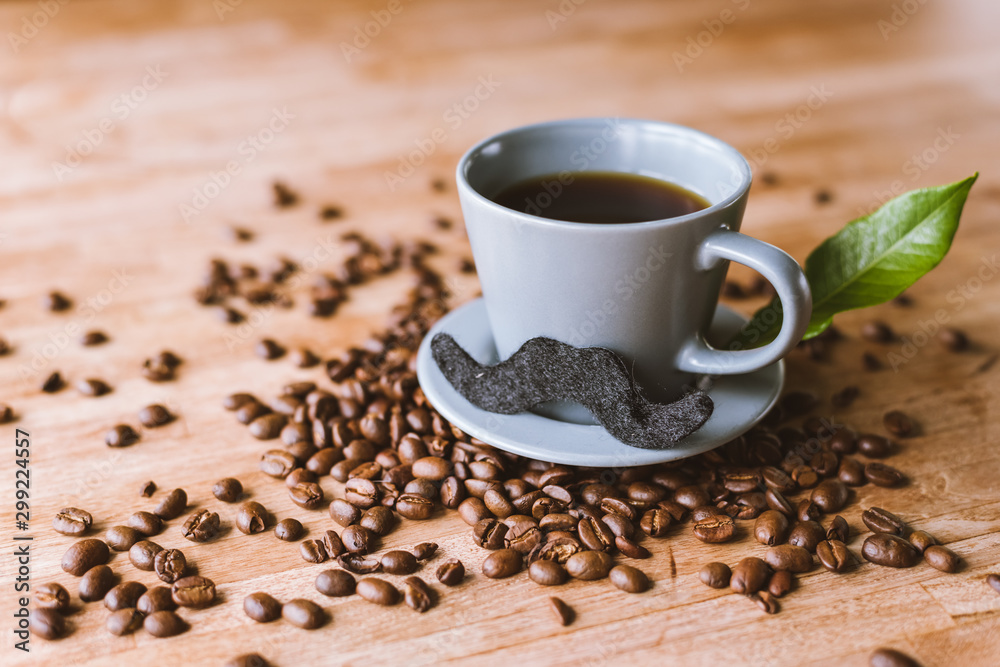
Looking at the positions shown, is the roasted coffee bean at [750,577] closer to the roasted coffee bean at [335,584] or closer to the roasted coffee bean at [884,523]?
the roasted coffee bean at [884,523]

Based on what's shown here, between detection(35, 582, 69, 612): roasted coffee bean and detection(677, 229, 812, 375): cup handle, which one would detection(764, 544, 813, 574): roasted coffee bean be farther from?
detection(35, 582, 69, 612): roasted coffee bean

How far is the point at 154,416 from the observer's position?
1104 mm

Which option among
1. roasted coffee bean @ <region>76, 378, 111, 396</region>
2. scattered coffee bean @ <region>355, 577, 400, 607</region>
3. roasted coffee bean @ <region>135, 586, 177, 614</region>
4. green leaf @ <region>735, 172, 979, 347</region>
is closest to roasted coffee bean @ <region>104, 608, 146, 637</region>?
roasted coffee bean @ <region>135, 586, 177, 614</region>

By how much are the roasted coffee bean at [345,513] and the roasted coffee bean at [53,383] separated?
52 centimetres

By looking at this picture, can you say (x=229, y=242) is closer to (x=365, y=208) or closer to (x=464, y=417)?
(x=365, y=208)

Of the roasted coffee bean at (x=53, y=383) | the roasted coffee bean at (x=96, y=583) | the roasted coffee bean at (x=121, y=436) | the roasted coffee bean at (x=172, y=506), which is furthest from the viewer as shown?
the roasted coffee bean at (x=53, y=383)

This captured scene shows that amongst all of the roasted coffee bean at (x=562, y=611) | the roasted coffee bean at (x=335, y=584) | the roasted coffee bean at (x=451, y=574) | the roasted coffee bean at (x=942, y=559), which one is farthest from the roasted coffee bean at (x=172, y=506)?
the roasted coffee bean at (x=942, y=559)

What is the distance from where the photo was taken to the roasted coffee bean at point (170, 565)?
861 millimetres

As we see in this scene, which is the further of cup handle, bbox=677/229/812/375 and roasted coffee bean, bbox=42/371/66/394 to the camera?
roasted coffee bean, bbox=42/371/66/394

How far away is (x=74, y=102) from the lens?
Answer: 7.27 ft

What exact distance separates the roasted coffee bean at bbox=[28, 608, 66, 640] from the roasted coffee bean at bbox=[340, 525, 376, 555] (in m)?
0.28

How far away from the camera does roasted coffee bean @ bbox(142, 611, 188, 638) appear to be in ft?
2.60

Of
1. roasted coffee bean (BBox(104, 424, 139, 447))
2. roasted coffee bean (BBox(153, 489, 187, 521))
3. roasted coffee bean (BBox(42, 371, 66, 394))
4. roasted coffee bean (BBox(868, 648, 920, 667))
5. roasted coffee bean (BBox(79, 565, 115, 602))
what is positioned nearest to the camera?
roasted coffee bean (BBox(868, 648, 920, 667))

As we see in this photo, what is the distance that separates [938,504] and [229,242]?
4.19ft
